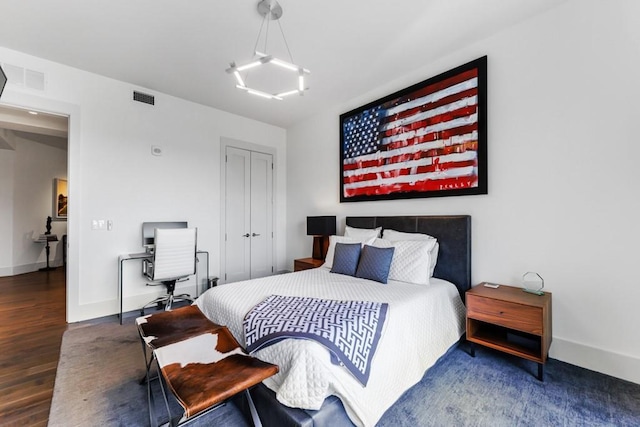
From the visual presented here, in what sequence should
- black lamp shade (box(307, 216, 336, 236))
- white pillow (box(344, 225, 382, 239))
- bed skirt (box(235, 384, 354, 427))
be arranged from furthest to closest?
1. black lamp shade (box(307, 216, 336, 236))
2. white pillow (box(344, 225, 382, 239))
3. bed skirt (box(235, 384, 354, 427))

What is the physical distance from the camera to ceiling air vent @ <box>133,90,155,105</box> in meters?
3.56

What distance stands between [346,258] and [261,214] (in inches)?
95.0

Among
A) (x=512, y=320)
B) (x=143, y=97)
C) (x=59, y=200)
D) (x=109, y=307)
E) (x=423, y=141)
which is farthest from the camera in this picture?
(x=59, y=200)

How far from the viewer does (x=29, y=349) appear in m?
2.50

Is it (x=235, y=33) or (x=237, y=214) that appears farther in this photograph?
(x=237, y=214)

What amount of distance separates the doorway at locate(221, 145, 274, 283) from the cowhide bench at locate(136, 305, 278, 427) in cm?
254

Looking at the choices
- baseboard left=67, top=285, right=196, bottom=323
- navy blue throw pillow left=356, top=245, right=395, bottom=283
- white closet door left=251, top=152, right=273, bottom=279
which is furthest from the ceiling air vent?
navy blue throw pillow left=356, top=245, right=395, bottom=283

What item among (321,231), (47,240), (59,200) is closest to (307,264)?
(321,231)

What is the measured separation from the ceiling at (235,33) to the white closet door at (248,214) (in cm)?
146

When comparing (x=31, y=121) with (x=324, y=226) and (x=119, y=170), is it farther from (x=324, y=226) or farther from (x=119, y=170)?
(x=324, y=226)

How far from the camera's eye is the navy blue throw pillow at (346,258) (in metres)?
2.86

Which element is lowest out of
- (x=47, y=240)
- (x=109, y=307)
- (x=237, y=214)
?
(x=109, y=307)

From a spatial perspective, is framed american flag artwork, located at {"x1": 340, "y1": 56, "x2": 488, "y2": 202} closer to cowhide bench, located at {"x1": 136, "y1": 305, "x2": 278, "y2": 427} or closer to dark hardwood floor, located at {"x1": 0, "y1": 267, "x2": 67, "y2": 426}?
cowhide bench, located at {"x1": 136, "y1": 305, "x2": 278, "y2": 427}

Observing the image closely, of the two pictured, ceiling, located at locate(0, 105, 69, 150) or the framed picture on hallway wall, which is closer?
ceiling, located at locate(0, 105, 69, 150)
